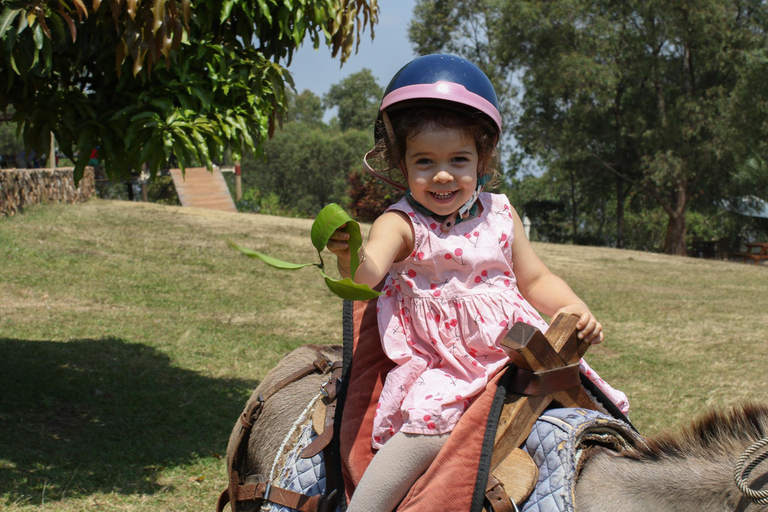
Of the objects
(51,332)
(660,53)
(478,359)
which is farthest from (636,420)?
(660,53)

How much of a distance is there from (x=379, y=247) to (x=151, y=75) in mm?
2769

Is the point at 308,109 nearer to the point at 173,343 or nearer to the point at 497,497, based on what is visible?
the point at 173,343

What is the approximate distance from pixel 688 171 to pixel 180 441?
22.2 m

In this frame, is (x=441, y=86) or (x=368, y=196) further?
(x=368, y=196)

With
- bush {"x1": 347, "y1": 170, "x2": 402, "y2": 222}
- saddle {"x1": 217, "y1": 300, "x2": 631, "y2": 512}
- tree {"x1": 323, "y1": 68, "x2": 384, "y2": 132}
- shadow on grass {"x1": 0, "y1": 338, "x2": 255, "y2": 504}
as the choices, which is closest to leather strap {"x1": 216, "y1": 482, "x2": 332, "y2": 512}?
saddle {"x1": 217, "y1": 300, "x2": 631, "y2": 512}

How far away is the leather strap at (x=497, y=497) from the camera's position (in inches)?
76.0

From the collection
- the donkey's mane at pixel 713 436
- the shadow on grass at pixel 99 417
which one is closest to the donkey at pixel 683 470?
the donkey's mane at pixel 713 436

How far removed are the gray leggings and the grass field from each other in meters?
2.38

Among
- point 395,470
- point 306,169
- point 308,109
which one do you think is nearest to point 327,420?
point 395,470

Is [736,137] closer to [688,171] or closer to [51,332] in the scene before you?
[688,171]

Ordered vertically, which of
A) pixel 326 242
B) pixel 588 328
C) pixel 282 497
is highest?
pixel 326 242

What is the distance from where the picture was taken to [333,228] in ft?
5.88

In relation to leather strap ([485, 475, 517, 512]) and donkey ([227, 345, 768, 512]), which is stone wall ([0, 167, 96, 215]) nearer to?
leather strap ([485, 475, 517, 512])

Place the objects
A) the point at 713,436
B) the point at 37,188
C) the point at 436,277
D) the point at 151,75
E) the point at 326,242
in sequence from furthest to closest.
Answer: the point at 37,188 → the point at 151,75 → the point at 436,277 → the point at 713,436 → the point at 326,242
